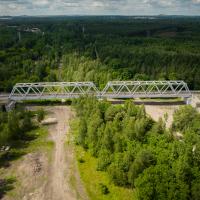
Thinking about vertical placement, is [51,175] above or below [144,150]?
below

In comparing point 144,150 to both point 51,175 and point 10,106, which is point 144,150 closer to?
point 51,175

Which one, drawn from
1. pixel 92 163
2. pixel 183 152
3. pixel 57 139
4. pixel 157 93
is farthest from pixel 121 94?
pixel 183 152

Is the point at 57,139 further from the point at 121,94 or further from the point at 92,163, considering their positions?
the point at 121,94

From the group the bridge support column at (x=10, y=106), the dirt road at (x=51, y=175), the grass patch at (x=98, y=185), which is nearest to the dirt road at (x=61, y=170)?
the dirt road at (x=51, y=175)

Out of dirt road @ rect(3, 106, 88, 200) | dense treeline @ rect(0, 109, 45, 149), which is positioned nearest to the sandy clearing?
dirt road @ rect(3, 106, 88, 200)

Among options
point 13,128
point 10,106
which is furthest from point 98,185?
point 10,106

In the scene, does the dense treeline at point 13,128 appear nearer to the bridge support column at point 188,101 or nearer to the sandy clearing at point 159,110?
the sandy clearing at point 159,110

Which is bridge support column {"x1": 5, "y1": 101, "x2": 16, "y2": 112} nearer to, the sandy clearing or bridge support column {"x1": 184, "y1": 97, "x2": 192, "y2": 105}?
the sandy clearing
